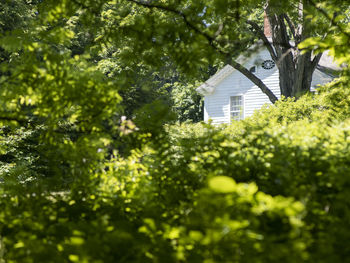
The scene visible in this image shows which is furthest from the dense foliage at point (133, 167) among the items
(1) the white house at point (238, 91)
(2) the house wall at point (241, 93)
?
(1) the white house at point (238, 91)

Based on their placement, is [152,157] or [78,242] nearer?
[78,242]

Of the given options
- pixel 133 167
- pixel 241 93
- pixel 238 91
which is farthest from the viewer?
pixel 238 91

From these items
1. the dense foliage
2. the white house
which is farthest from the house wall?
the dense foliage

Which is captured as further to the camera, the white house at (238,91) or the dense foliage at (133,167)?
the white house at (238,91)

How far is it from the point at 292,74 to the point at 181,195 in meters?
10.8

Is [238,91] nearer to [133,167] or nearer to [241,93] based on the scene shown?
[241,93]

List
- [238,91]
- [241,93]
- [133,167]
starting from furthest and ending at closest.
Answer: [238,91], [241,93], [133,167]

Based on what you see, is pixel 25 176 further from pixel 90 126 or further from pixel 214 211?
pixel 214 211

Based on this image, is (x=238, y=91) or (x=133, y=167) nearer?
(x=133, y=167)

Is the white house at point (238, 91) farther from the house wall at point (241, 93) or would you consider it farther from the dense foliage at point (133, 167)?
the dense foliage at point (133, 167)

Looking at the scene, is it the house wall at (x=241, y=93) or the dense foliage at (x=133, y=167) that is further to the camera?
the house wall at (x=241, y=93)

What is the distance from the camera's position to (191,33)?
12.2 ft

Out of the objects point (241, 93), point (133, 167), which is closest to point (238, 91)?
point (241, 93)

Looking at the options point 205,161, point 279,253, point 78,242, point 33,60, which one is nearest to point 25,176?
point 33,60
